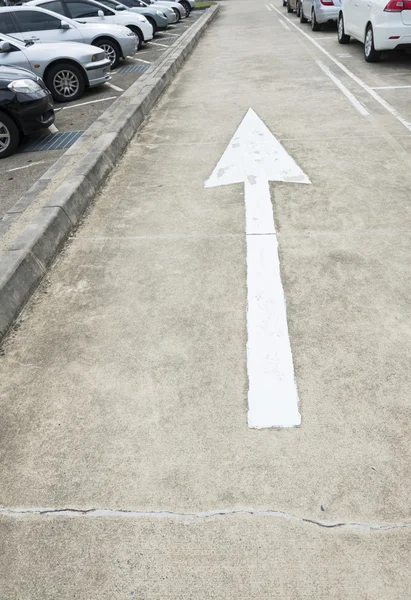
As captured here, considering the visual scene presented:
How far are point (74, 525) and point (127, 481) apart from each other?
1.09ft

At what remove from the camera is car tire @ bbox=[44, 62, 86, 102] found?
35.8 ft

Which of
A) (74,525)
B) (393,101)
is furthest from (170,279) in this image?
(393,101)

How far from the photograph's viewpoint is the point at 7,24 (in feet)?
39.8

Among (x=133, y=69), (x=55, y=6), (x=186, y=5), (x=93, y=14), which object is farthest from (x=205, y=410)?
(x=186, y=5)

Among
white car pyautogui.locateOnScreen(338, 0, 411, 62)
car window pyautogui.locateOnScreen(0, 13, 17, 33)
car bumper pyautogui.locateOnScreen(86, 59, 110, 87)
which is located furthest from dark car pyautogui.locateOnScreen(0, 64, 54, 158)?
white car pyautogui.locateOnScreen(338, 0, 411, 62)

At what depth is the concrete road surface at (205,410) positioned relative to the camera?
2334 millimetres

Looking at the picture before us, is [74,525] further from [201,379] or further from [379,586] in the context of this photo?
[379,586]

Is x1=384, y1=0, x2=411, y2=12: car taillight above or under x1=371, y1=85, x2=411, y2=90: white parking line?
above

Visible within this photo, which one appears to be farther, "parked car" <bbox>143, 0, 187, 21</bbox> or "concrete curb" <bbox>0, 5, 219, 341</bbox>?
"parked car" <bbox>143, 0, 187, 21</bbox>

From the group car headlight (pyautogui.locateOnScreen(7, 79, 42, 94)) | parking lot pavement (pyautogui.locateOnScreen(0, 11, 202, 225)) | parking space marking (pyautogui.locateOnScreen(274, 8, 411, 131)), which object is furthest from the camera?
parking space marking (pyautogui.locateOnScreen(274, 8, 411, 131))

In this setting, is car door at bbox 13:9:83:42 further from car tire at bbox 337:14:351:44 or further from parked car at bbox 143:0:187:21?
parked car at bbox 143:0:187:21

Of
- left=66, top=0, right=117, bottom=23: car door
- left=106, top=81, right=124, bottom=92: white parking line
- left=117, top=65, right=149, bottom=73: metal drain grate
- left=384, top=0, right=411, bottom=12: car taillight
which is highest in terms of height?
left=66, top=0, right=117, bottom=23: car door

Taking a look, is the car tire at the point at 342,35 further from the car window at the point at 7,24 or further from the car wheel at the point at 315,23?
A: the car window at the point at 7,24

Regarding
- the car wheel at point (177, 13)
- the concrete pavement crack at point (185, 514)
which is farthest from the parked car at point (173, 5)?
the concrete pavement crack at point (185, 514)
